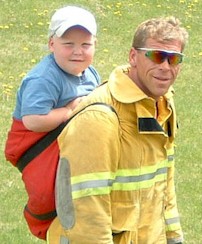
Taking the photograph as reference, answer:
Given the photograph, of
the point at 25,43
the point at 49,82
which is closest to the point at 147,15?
the point at 25,43

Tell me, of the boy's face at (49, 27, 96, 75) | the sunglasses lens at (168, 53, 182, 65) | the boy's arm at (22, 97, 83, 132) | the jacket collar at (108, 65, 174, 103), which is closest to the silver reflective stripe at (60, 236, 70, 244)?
the boy's arm at (22, 97, 83, 132)

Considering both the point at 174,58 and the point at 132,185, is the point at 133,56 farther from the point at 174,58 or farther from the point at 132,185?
the point at 132,185

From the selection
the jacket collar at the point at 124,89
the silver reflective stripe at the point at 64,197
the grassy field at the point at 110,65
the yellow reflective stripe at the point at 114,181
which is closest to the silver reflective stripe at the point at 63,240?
the silver reflective stripe at the point at 64,197

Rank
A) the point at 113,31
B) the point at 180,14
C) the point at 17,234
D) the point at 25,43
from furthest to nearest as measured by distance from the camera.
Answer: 1. the point at 180,14
2. the point at 113,31
3. the point at 25,43
4. the point at 17,234

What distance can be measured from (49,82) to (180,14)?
34.0ft

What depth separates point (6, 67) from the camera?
11.0m

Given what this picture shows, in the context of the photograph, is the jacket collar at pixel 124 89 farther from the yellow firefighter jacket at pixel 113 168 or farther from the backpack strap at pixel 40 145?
the backpack strap at pixel 40 145

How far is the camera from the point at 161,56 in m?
3.60

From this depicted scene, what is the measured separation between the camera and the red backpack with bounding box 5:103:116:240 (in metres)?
3.90

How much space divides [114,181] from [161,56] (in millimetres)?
590

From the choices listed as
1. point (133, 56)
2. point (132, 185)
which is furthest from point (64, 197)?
point (133, 56)

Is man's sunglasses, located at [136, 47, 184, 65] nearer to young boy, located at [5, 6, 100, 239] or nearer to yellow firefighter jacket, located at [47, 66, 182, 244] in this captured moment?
yellow firefighter jacket, located at [47, 66, 182, 244]

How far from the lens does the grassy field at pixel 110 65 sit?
272 inches

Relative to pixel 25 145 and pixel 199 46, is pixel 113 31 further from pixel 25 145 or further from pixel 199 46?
pixel 25 145
